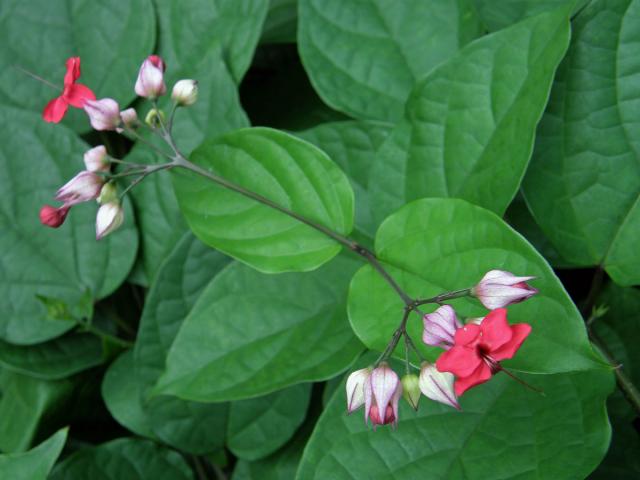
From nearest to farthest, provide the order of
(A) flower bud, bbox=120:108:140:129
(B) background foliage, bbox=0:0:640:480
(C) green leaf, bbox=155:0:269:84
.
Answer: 1. (B) background foliage, bbox=0:0:640:480
2. (A) flower bud, bbox=120:108:140:129
3. (C) green leaf, bbox=155:0:269:84

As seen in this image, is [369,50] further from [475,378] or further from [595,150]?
[475,378]

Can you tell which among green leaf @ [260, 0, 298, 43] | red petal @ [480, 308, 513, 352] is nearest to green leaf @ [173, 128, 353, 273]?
red petal @ [480, 308, 513, 352]

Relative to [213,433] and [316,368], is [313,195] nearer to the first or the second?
[316,368]

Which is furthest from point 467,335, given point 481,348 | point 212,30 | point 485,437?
point 212,30

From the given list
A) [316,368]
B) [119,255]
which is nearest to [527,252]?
[316,368]

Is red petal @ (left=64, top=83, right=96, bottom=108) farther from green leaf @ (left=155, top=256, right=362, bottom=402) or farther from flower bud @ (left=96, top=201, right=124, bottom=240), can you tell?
green leaf @ (left=155, top=256, right=362, bottom=402)

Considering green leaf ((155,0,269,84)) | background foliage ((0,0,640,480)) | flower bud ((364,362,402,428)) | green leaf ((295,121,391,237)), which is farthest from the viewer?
green leaf ((155,0,269,84))

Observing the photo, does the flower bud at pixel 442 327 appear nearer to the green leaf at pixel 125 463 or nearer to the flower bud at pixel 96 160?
the flower bud at pixel 96 160

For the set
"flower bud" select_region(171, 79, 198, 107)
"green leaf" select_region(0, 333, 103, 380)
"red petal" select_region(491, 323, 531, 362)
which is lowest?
"green leaf" select_region(0, 333, 103, 380)
